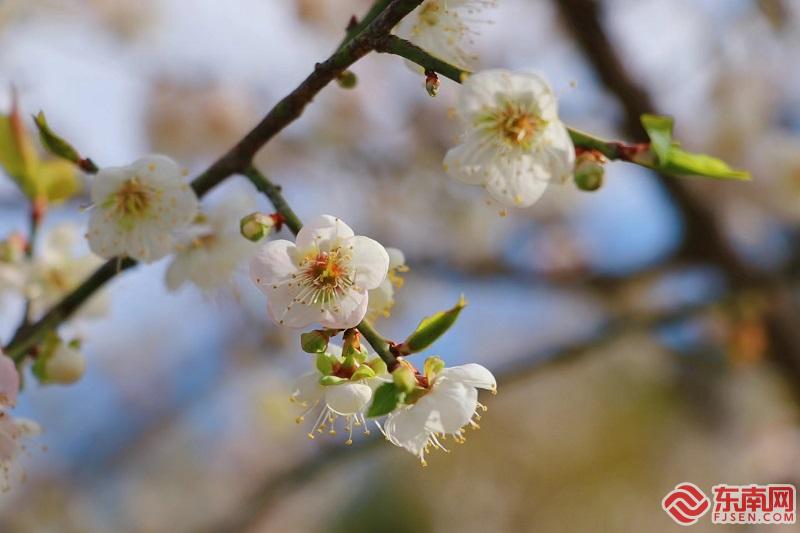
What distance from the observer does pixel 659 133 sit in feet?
2.19

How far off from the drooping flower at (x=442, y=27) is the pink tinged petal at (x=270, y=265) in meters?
0.28

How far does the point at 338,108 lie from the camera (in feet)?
10.8

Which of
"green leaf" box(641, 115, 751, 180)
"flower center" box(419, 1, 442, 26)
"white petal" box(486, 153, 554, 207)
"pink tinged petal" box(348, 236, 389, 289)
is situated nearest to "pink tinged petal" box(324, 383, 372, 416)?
"pink tinged petal" box(348, 236, 389, 289)

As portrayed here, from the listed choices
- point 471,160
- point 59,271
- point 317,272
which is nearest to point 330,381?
point 317,272

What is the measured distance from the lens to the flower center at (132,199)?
2.98 ft

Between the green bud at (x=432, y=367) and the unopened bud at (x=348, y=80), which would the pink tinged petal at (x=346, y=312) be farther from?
the unopened bud at (x=348, y=80)

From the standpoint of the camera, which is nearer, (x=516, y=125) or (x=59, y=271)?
(x=516, y=125)

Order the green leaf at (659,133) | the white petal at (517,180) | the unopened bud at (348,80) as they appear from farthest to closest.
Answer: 1. the unopened bud at (348,80)
2. the white petal at (517,180)
3. the green leaf at (659,133)

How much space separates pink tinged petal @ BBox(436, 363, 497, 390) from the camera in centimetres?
78

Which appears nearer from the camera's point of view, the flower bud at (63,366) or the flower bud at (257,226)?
the flower bud at (257,226)

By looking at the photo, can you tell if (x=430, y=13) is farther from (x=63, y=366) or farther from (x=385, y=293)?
(x=63, y=366)

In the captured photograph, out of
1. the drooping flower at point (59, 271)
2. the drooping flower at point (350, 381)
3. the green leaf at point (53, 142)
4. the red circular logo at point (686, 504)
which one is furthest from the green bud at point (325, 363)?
the red circular logo at point (686, 504)

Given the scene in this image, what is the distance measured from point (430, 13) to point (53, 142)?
1.41 ft

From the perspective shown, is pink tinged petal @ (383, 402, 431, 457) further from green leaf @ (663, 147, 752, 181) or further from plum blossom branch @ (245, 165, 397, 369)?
green leaf @ (663, 147, 752, 181)
